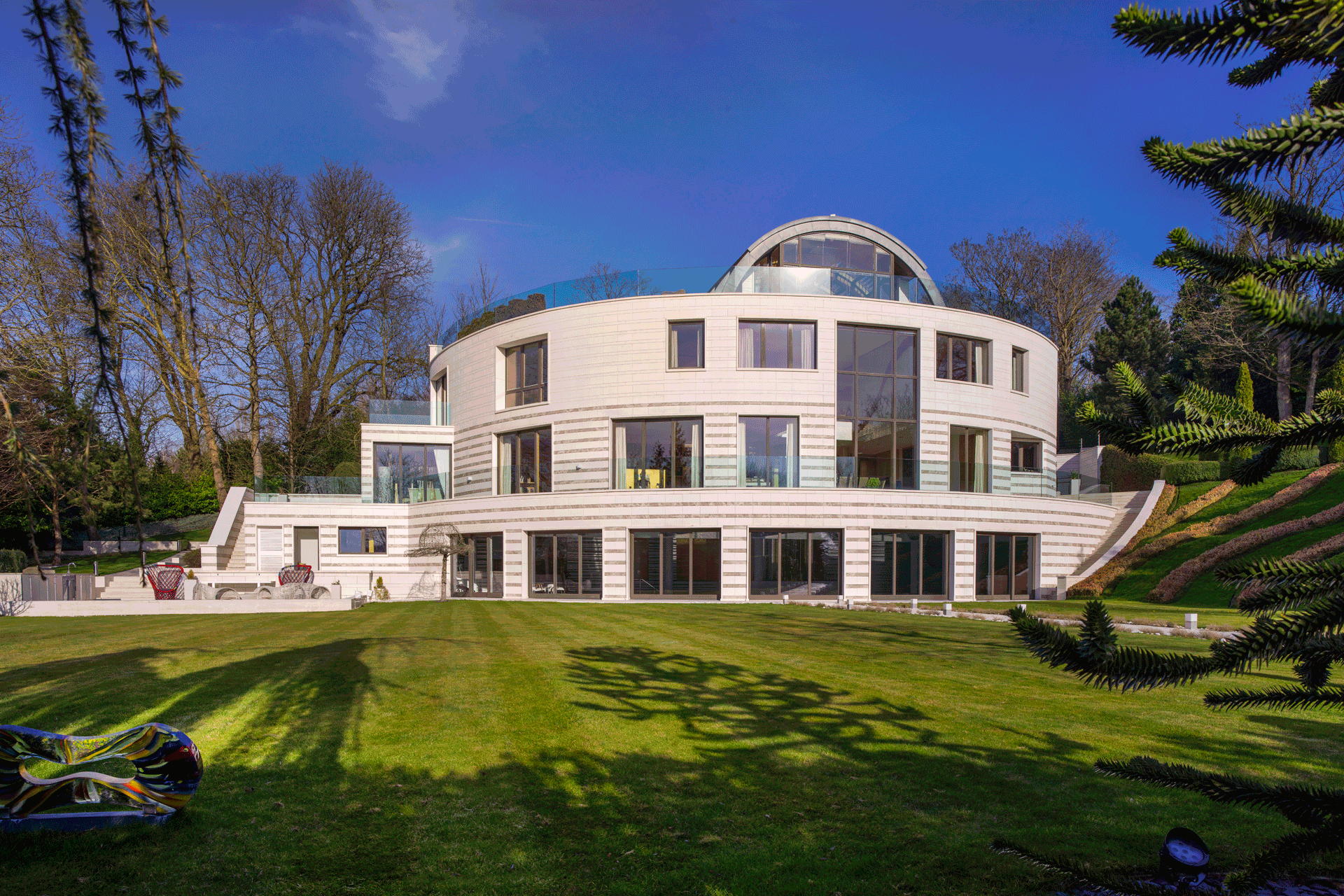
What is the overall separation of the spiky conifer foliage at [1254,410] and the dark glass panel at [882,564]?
25.3m

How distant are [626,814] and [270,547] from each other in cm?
3296

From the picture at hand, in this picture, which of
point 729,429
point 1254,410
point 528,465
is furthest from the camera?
point 528,465

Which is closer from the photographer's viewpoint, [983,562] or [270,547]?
[983,562]

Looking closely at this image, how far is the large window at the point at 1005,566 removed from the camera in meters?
28.4

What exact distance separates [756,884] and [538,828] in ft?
4.68

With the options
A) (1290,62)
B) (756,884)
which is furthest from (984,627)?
(1290,62)

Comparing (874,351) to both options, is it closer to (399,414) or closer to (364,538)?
(399,414)

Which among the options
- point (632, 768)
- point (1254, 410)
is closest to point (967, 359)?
point (632, 768)

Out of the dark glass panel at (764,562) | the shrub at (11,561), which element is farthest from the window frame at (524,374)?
the shrub at (11,561)

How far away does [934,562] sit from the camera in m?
27.7

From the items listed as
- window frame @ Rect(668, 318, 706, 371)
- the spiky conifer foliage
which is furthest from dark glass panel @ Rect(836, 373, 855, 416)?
the spiky conifer foliage

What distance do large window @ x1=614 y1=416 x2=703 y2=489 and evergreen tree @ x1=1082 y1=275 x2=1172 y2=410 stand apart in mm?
30538

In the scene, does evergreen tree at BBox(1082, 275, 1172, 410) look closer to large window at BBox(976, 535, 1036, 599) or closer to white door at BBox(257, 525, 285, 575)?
large window at BBox(976, 535, 1036, 599)

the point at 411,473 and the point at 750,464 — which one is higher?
the point at 750,464
